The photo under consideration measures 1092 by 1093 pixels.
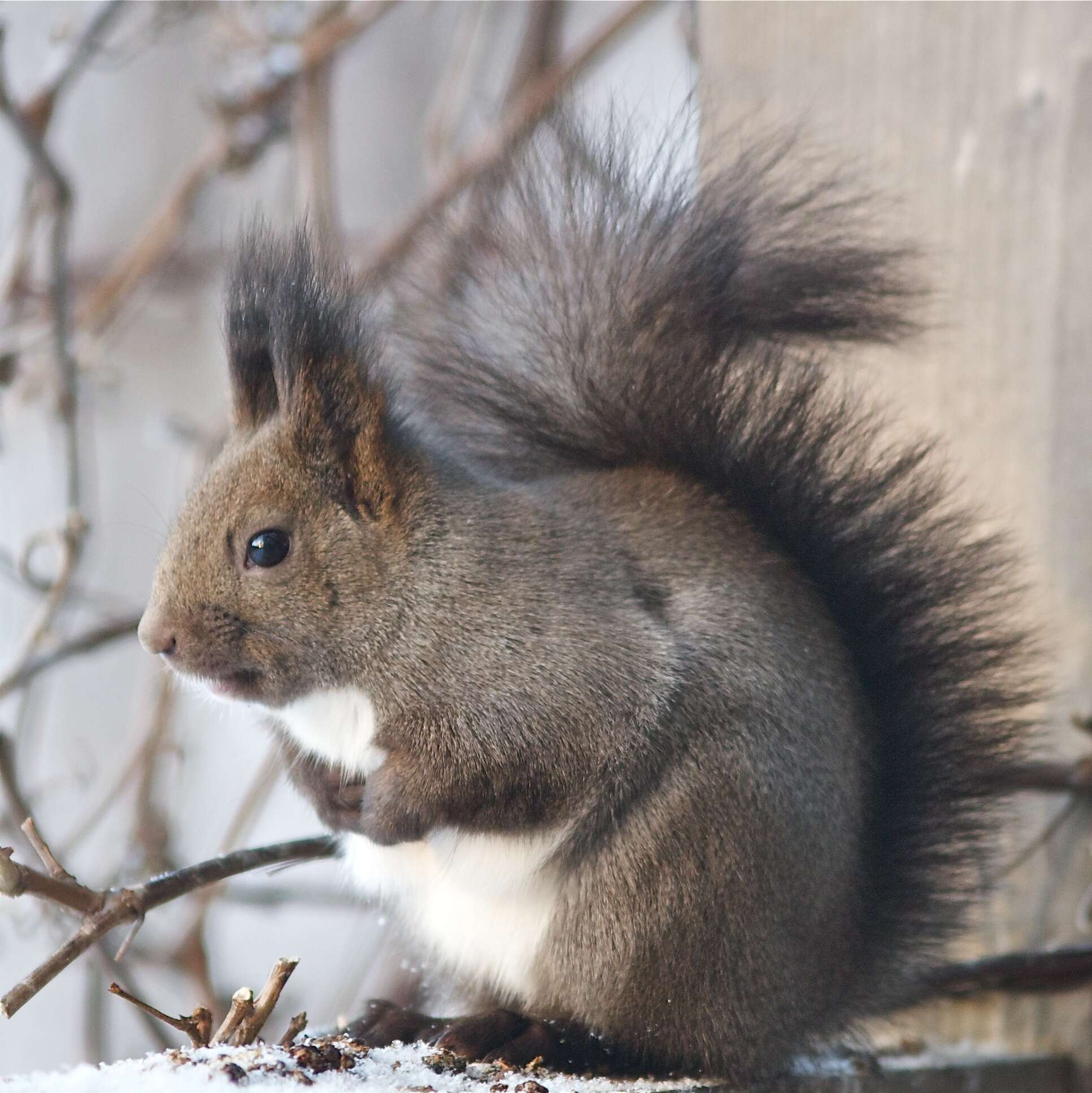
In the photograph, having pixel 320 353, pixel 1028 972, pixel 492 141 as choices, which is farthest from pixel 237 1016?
pixel 492 141

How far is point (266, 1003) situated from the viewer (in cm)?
84

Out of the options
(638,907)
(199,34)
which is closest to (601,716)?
(638,907)

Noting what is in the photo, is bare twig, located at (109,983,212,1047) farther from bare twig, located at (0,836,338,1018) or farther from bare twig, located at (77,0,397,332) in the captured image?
bare twig, located at (77,0,397,332)

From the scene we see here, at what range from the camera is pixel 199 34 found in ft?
8.11

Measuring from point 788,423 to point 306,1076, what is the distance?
0.66 metres

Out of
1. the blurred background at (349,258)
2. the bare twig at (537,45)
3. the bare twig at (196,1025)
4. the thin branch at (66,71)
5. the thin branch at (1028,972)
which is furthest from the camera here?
the bare twig at (537,45)

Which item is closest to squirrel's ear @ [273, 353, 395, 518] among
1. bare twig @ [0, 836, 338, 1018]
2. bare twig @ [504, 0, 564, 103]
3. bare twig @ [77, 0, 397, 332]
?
bare twig @ [0, 836, 338, 1018]

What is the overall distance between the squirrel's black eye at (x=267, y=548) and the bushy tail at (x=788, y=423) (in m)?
0.26

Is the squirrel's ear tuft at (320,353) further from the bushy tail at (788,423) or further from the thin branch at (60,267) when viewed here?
the thin branch at (60,267)

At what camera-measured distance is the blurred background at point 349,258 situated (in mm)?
1484

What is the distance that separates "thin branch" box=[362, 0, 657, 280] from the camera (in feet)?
5.74

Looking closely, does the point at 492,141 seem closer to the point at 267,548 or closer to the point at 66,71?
the point at 66,71

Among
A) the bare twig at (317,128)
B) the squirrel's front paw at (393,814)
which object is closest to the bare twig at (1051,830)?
the squirrel's front paw at (393,814)

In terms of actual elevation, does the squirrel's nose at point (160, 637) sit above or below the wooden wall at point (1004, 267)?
→ below
